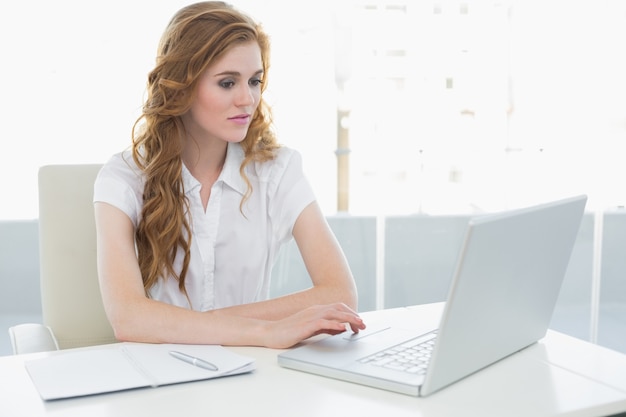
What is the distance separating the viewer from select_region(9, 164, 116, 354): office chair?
6.03ft

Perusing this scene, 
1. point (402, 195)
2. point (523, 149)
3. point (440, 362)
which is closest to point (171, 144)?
point (440, 362)

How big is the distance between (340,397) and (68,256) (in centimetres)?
100

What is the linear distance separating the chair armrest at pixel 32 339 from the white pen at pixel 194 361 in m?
0.46

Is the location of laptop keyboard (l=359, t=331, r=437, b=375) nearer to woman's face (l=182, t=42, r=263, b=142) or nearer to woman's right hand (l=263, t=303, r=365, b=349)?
woman's right hand (l=263, t=303, r=365, b=349)

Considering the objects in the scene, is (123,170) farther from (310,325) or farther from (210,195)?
(310,325)

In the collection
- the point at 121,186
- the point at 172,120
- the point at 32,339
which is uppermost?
the point at 172,120

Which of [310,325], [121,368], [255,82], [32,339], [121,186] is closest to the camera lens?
[121,368]

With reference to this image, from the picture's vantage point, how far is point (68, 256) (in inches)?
72.6

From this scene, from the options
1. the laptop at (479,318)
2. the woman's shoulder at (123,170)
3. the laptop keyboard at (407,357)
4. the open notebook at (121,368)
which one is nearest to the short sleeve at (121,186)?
the woman's shoulder at (123,170)

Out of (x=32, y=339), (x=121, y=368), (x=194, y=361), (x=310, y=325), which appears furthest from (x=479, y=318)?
(x=32, y=339)

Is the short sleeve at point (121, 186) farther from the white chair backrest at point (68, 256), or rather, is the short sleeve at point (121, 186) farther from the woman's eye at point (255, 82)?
the woman's eye at point (255, 82)

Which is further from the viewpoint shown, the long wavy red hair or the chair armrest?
the long wavy red hair

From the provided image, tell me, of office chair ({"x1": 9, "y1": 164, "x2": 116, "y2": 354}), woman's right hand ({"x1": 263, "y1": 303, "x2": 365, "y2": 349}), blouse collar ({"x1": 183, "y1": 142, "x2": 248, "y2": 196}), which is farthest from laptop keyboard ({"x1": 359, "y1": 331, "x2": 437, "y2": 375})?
office chair ({"x1": 9, "y1": 164, "x2": 116, "y2": 354})

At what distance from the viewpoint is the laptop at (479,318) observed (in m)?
1.03
